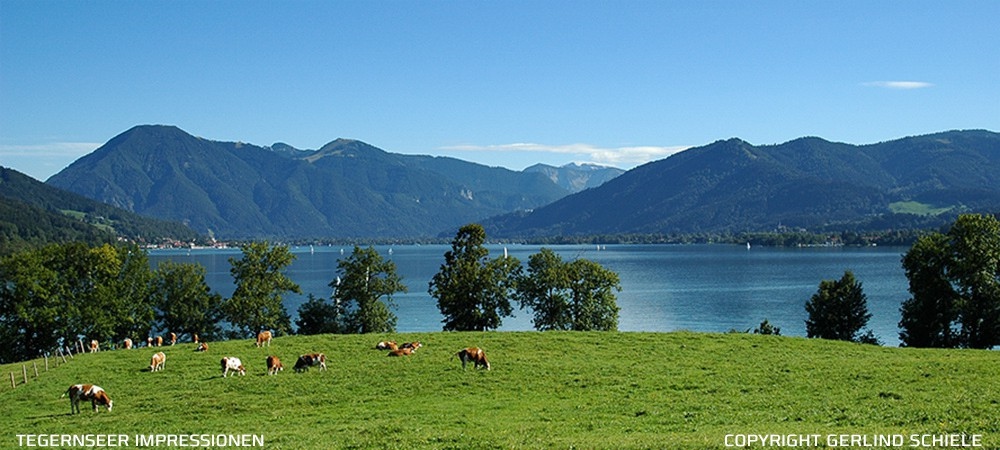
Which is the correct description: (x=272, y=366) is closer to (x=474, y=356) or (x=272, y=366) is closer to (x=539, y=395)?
(x=474, y=356)

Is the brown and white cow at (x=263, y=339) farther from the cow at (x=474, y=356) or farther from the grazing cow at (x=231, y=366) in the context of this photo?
the cow at (x=474, y=356)

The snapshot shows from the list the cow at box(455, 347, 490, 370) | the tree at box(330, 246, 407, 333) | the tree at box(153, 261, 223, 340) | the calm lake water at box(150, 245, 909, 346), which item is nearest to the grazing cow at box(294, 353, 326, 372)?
the cow at box(455, 347, 490, 370)

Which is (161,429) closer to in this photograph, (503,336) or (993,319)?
(503,336)

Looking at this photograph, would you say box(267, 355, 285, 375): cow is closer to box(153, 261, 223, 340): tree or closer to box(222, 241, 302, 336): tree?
box(222, 241, 302, 336): tree

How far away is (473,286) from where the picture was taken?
54594 mm

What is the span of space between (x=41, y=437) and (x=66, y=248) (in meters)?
39.3

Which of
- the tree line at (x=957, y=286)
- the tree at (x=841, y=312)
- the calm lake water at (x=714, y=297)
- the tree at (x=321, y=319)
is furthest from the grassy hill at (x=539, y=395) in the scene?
the calm lake water at (x=714, y=297)

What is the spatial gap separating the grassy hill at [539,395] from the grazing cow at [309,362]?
1.27 ft

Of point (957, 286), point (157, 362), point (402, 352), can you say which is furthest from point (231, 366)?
point (957, 286)

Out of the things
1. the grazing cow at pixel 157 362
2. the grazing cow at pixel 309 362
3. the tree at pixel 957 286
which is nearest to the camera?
the grazing cow at pixel 309 362

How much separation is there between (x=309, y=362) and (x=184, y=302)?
1314 inches

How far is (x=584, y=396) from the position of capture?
24281 millimetres

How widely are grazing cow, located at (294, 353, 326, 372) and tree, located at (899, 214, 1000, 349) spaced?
124ft

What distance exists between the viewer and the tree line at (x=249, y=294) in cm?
5203
